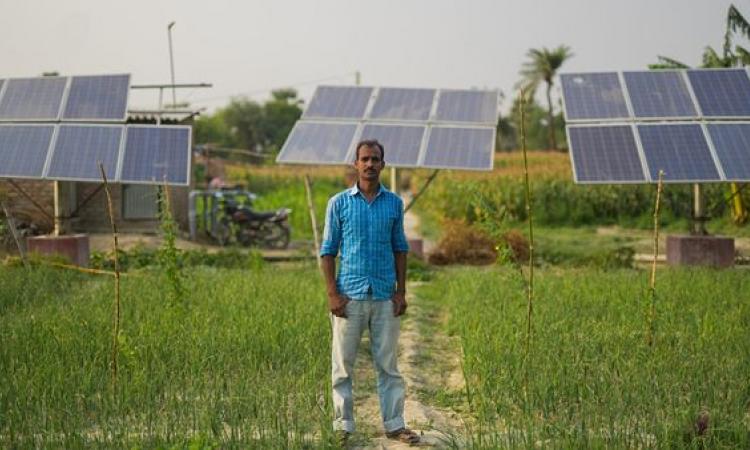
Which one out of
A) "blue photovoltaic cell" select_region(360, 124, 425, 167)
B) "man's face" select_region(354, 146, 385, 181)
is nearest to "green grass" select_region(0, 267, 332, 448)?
"man's face" select_region(354, 146, 385, 181)

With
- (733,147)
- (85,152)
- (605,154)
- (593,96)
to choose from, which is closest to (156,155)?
(85,152)

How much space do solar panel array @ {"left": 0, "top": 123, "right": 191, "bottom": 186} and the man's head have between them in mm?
9129

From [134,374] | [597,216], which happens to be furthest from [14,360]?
[597,216]

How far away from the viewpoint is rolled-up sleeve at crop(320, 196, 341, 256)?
559 cm

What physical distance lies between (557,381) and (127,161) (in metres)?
10.4

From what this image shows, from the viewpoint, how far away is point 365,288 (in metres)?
A: 5.47

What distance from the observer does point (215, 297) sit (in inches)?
412

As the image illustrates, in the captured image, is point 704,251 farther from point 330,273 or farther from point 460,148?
point 330,273

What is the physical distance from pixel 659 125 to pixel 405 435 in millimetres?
10922

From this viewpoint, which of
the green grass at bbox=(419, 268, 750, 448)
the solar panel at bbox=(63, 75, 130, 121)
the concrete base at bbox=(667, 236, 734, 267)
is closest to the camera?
the green grass at bbox=(419, 268, 750, 448)

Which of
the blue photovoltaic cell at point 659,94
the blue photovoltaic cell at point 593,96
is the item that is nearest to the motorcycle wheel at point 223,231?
the blue photovoltaic cell at point 593,96

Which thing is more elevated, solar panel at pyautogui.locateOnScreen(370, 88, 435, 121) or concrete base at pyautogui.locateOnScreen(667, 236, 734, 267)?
solar panel at pyautogui.locateOnScreen(370, 88, 435, 121)

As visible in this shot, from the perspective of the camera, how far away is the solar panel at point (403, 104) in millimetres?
16375

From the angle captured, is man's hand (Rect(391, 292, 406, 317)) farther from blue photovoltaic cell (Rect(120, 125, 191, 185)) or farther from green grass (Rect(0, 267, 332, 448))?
blue photovoltaic cell (Rect(120, 125, 191, 185))
